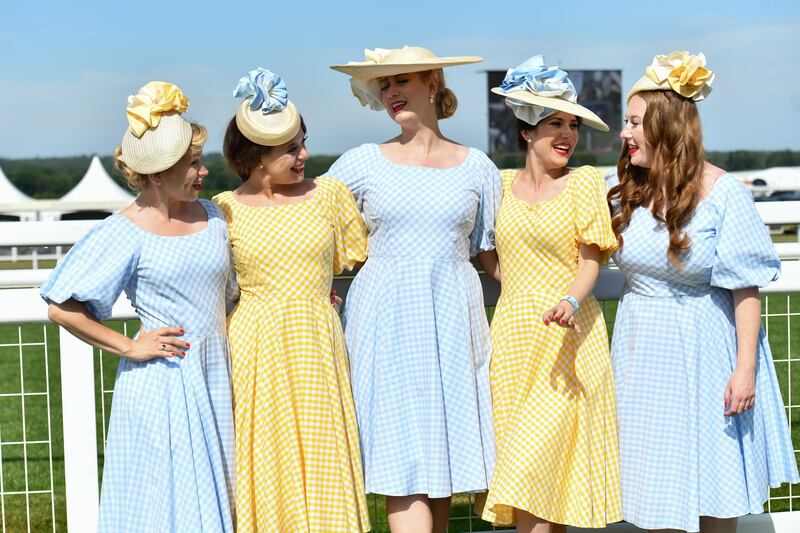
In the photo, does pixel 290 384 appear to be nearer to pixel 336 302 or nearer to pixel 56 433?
pixel 336 302

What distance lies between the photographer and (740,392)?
3211 mm

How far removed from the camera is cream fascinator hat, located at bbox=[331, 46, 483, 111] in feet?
11.1

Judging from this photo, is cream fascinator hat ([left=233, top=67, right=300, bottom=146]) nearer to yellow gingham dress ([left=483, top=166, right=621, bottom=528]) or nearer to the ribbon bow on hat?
the ribbon bow on hat

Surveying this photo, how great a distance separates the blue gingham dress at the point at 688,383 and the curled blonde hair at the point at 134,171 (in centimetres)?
128

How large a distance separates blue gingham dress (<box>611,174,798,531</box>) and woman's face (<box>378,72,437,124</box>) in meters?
0.75

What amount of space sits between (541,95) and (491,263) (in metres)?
0.56

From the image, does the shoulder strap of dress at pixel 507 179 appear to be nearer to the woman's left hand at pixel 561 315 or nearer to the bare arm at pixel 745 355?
the woman's left hand at pixel 561 315

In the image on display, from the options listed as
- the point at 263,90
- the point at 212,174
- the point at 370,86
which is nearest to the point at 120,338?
the point at 263,90

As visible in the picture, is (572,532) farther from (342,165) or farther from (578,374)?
(342,165)

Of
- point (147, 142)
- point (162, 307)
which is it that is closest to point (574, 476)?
point (162, 307)

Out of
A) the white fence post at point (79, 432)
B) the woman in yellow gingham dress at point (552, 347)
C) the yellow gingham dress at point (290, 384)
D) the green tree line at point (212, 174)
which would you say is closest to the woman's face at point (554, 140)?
the woman in yellow gingham dress at point (552, 347)

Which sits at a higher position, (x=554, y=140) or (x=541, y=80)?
(x=541, y=80)

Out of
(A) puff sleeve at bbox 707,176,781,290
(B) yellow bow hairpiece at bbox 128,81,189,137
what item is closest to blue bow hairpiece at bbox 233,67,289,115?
(B) yellow bow hairpiece at bbox 128,81,189,137

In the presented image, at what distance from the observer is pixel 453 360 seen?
10.9 feet
